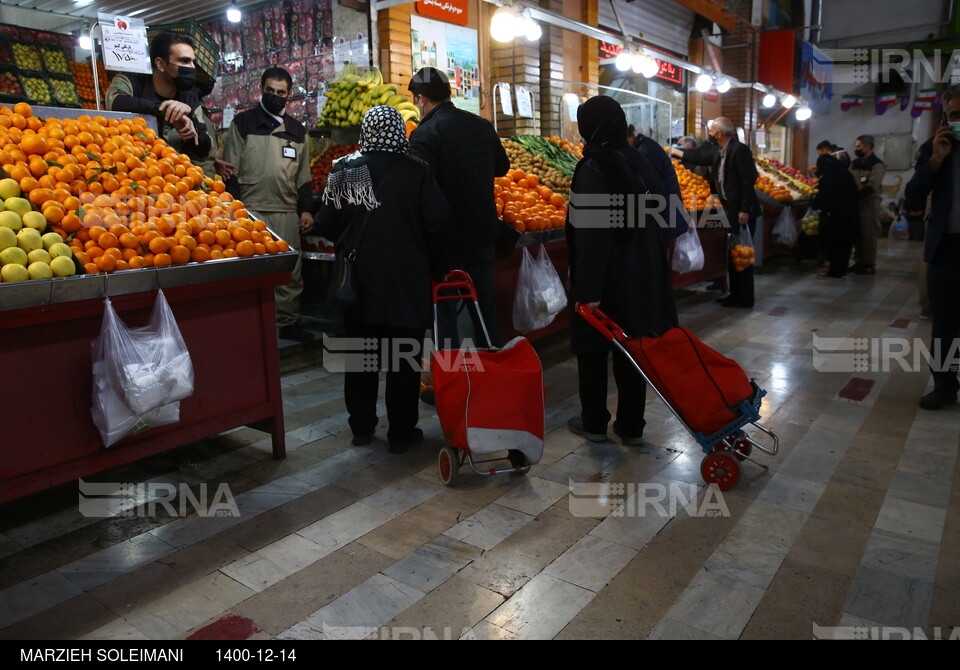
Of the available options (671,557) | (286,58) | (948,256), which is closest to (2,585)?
(671,557)

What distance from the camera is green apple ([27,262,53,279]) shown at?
8.78ft

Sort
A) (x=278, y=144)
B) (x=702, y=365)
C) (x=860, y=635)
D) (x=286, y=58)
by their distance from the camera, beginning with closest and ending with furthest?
(x=860, y=635)
(x=702, y=365)
(x=278, y=144)
(x=286, y=58)

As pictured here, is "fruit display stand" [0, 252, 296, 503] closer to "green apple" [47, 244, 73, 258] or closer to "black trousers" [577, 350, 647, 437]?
"green apple" [47, 244, 73, 258]

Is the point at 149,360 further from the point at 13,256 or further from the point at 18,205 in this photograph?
the point at 18,205

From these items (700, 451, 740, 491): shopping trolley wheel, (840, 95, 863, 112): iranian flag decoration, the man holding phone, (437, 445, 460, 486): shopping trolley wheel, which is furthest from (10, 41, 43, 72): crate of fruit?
(840, 95, 863, 112): iranian flag decoration

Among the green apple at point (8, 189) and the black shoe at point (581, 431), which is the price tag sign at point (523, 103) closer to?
the black shoe at point (581, 431)

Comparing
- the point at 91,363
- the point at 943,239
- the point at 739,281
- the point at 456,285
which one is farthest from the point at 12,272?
the point at 739,281

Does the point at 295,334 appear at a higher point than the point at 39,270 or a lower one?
lower

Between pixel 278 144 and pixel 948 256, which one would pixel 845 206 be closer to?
pixel 948 256

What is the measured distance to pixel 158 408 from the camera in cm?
299

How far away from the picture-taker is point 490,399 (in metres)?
3.12

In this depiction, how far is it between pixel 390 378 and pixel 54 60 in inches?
292

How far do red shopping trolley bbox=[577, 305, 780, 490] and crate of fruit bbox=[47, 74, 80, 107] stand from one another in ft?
26.9

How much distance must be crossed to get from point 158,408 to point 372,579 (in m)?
1.22
